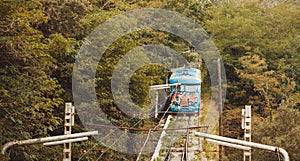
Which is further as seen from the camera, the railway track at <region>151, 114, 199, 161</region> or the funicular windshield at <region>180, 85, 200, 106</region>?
the funicular windshield at <region>180, 85, 200, 106</region>

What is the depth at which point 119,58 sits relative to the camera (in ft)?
36.5

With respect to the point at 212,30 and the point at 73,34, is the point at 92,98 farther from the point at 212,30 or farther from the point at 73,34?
the point at 212,30

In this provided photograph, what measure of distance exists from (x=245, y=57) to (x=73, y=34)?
1160 cm

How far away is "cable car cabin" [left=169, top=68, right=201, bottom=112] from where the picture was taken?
15.3 meters

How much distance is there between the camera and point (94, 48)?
407 inches

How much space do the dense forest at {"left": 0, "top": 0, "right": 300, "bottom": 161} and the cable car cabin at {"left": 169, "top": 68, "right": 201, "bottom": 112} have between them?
0.86 metres

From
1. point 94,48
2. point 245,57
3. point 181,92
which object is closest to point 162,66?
point 181,92

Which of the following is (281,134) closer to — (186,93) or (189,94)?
(189,94)

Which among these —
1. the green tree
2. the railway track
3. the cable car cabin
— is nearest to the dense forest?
the green tree

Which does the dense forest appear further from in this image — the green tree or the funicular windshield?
the funicular windshield

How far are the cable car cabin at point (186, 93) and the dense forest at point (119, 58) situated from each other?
858 millimetres

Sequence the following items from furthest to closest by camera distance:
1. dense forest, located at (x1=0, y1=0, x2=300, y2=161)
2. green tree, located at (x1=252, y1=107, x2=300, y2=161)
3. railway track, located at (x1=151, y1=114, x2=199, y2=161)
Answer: green tree, located at (x1=252, y1=107, x2=300, y2=161)
railway track, located at (x1=151, y1=114, x2=199, y2=161)
dense forest, located at (x1=0, y1=0, x2=300, y2=161)

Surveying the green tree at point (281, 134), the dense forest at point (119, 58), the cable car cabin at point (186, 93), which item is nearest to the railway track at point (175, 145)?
the dense forest at point (119, 58)

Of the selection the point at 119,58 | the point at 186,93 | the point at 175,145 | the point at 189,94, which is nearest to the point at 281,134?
the point at 175,145
